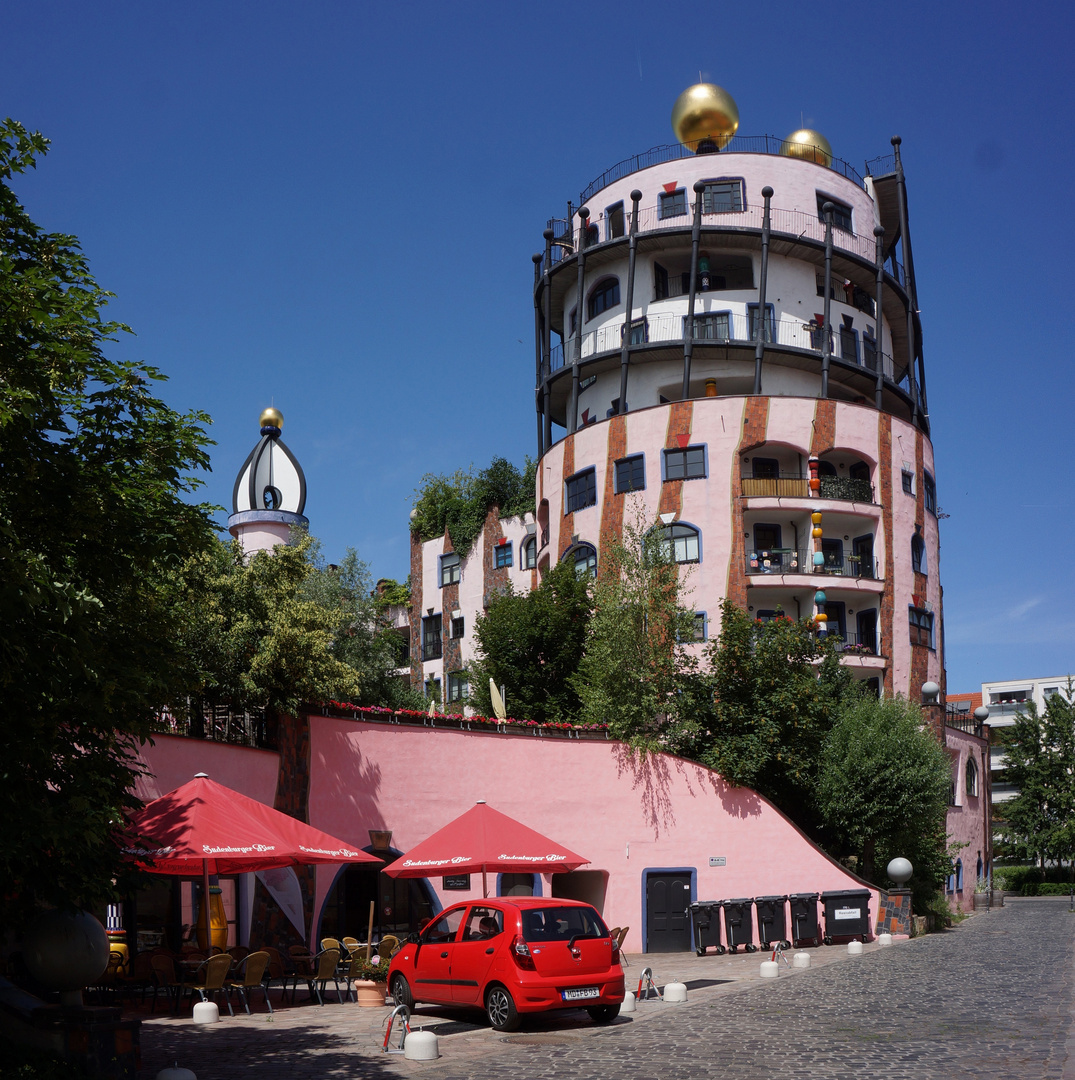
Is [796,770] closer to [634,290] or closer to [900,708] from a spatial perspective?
[900,708]

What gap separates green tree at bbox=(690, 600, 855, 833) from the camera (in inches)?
1148

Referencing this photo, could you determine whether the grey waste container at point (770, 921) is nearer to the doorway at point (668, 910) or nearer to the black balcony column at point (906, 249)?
the doorway at point (668, 910)

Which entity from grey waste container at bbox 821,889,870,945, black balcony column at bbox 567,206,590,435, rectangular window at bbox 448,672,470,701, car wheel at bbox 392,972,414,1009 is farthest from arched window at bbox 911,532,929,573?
car wheel at bbox 392,972,414,1009

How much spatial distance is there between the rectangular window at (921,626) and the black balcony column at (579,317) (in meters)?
13.0

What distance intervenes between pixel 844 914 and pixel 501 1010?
15.1 meters

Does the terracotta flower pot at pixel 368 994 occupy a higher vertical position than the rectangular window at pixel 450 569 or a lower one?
lower

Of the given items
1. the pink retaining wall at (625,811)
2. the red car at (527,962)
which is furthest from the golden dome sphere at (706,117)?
the red car at (527,962)

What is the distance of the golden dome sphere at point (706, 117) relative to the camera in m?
47.2

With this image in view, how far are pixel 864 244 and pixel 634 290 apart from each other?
9.06m

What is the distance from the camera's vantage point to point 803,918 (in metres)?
26.6

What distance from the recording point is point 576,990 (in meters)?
14.2

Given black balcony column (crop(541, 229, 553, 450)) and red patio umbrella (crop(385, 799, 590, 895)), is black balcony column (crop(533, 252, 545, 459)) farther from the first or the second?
red patio umbrella (crop(385, 799, 590, 895))

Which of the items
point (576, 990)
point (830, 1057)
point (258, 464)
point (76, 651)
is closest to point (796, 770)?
point (576, 990)

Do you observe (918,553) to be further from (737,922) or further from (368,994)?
(368,994)
